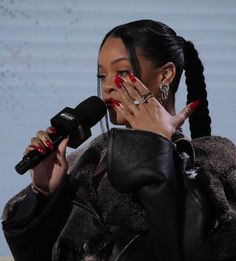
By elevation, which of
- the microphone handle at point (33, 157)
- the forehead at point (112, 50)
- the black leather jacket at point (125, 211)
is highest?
the forehead at point (112, 50)

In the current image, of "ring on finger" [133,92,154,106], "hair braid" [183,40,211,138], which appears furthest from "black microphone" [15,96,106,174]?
"hair braid" [183,40,211,138]

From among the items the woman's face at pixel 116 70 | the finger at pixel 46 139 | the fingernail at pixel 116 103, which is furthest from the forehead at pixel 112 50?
the finger at pixel 46 139

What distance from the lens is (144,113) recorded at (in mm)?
909

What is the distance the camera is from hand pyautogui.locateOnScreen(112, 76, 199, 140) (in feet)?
2.96

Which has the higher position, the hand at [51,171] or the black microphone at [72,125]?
the black microphone at [72,125]

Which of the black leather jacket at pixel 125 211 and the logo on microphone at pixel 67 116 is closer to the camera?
the black leather jacket at pixel 125 211

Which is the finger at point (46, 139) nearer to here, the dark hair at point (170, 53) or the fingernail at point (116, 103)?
the fingernail at point (116, 103)

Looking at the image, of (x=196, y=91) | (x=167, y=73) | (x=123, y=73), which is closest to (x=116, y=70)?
(x=123, y=73)

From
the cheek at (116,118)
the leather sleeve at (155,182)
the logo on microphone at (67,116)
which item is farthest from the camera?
the cheek at (116,118)

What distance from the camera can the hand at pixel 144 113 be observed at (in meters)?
0.90

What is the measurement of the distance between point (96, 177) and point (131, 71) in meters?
0.20

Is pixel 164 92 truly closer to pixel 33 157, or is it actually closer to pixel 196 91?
pixel 196 91

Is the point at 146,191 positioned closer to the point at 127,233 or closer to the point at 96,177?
the point at 127,233

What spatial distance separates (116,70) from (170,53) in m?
0.15
